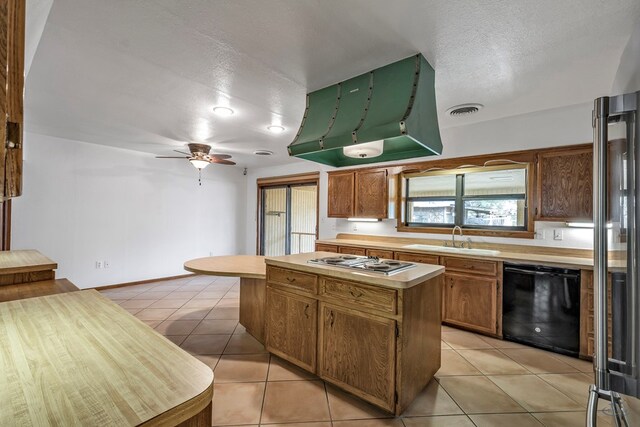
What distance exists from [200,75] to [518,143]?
11.4 ft

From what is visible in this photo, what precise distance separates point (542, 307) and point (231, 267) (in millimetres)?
3099

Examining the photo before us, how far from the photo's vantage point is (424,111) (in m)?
2.08

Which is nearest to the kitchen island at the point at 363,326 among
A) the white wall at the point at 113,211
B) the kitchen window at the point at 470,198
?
the kitchen window at the point at 470,198

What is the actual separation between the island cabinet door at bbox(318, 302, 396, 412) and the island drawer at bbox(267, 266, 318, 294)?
18 cm

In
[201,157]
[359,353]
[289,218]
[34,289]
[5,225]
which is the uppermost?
[201,157]

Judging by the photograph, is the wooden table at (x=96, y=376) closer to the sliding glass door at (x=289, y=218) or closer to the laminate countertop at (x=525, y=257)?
the laminate countertop at (x=525, y=257)

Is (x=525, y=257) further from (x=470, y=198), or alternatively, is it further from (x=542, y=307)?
(x=470, y=198)

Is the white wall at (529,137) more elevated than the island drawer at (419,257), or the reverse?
the white wall at (529,137)

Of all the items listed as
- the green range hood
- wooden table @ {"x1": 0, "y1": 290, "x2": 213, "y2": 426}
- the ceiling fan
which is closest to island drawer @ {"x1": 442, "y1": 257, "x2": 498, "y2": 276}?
the green range hood

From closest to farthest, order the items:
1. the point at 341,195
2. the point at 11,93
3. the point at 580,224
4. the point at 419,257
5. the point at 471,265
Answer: the point at 11,93
the point at 580,224
the point at 471,265
the point at 419,257
the point at 341,195

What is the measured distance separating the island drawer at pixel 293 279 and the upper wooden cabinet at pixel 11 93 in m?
1.76

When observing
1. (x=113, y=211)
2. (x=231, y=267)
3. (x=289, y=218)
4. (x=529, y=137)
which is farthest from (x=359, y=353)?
(x=113, y=211)

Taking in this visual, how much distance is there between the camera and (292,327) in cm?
239

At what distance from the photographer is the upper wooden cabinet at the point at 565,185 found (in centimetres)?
283
